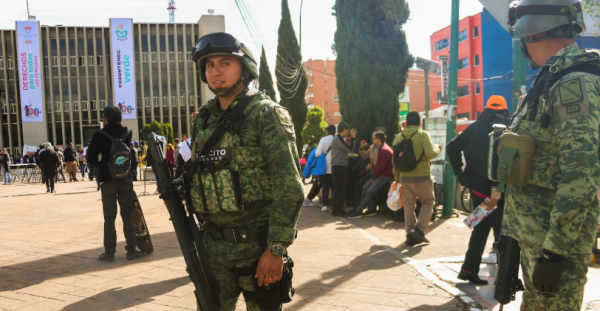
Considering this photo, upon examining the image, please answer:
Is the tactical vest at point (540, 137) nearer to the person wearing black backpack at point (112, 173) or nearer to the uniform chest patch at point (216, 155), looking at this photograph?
the uniform chest patch at point (216, 155)

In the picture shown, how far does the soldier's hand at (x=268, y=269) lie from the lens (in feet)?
7.55

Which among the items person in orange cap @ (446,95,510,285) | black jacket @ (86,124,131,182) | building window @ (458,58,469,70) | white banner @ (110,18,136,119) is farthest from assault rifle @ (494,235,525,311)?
building window @ (458,58,469,70)

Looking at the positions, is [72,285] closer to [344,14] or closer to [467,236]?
[467,236]

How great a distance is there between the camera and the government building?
49.9m

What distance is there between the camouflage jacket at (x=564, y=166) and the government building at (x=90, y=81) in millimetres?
49001

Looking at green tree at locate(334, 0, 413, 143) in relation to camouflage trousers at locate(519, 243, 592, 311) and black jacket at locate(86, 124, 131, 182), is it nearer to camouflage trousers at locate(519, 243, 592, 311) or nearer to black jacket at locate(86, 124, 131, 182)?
black jacket at locate(86, 124, 131, 182)

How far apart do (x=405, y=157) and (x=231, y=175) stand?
4627 mm

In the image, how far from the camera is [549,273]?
2.03 meters

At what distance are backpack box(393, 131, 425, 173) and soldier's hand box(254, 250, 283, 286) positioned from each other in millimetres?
4621

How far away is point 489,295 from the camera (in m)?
4.50

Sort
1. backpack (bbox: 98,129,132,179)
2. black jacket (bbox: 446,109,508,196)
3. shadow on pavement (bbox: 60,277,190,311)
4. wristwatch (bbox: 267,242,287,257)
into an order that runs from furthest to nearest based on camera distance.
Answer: backpack (bbox: 98,129,132,179) → black jacket (bbox: 446,109,508,196) → shadow on pavement (bbox: 60,277,190,311) → wristwatch (bbox: 267,242,287,257)

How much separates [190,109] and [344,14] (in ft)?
139

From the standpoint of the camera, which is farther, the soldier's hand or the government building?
the government building

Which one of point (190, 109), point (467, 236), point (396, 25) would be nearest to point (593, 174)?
point (467, 236)
